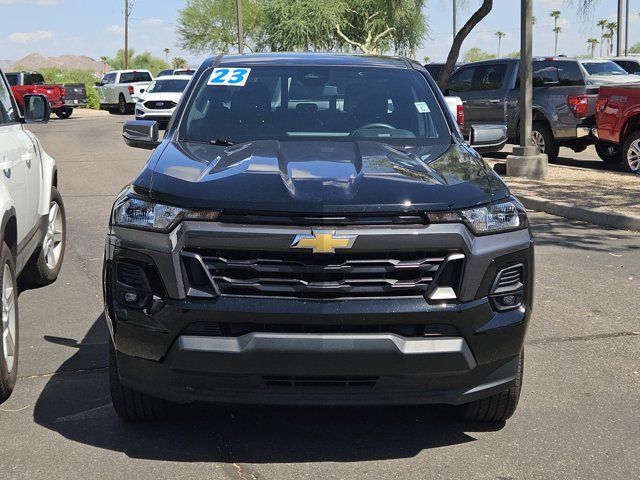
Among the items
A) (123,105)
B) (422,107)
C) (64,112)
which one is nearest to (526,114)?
(422,107)

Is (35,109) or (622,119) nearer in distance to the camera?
(35,109)

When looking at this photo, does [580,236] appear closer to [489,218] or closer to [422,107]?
[422,107]

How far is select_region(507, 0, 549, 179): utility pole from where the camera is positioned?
13398mm

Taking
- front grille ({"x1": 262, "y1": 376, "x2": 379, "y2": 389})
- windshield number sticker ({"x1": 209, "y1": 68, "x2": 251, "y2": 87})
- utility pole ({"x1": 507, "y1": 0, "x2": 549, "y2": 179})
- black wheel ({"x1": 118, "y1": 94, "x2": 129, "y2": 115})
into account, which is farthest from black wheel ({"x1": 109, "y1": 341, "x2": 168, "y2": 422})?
black wheel ({"x1": 118, "y1": 94, "x2": 129, "y2": 115})

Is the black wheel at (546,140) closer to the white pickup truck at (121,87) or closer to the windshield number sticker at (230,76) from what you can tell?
the windshield number sticker at (230,76)

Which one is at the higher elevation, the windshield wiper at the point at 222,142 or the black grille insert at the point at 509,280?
the windshield wiper at the point at 222,142

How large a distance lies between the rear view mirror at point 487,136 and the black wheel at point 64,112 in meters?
35.8

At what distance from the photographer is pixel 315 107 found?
17.0 feet

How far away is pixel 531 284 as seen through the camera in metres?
3.81

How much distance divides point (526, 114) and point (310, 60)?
8.61m

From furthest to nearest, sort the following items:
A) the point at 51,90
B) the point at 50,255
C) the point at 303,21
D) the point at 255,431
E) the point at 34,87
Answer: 1. the point at 303,21
2. the point at 51,90
3. the point at 34,87
4. the point at 50,255
5. the point at 255,431

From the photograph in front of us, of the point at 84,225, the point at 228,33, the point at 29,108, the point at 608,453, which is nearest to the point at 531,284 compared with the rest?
the point at 608,453

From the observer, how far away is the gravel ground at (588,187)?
36.0ft

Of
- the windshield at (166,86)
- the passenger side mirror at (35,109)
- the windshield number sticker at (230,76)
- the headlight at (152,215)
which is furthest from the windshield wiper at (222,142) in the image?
the windshield at (166,86)
